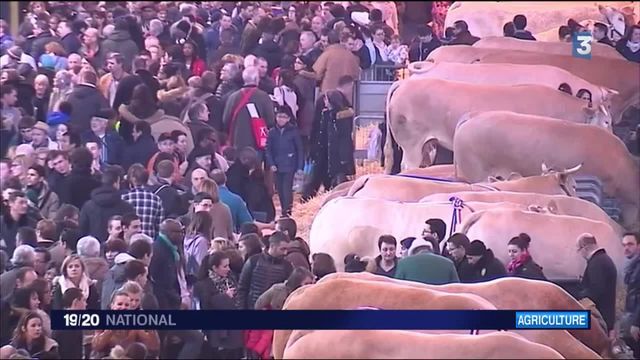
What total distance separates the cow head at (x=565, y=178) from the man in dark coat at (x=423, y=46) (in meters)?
0.55

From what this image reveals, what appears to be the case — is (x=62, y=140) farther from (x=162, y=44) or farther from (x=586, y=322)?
(x=586, y=322)

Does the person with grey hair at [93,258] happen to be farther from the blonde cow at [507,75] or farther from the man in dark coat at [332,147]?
the blonde cow at [507,75]

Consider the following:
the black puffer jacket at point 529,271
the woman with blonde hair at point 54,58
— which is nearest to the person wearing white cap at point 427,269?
the black puffer jacket at point 529,271

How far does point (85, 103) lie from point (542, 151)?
1.58m

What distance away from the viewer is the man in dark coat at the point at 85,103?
4.95 meters

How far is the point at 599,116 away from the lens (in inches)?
192

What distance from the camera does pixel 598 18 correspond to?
16.4 ft

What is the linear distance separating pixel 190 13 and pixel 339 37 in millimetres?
759

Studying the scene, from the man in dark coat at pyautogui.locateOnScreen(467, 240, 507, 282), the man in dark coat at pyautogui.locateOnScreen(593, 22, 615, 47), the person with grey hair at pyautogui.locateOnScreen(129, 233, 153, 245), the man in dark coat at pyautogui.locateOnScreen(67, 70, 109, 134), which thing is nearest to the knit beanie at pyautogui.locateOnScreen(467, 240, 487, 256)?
the man in dark coat at pyautogui.locateOnScreen(467, 240, 507, 282)

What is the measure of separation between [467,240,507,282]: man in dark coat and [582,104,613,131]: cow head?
1.96 ft

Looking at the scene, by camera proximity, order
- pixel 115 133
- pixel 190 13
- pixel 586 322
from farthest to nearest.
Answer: pixel 190 13 < pixel 115 133 < pixel 586 322

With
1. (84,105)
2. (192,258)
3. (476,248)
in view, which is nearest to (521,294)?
(476,248)

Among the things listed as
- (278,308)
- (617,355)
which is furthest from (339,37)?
(617,355)

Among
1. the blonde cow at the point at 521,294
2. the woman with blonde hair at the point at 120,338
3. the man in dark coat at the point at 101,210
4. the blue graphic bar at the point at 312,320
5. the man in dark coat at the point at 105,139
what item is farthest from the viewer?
the man in dark coat at the point at 105,139
